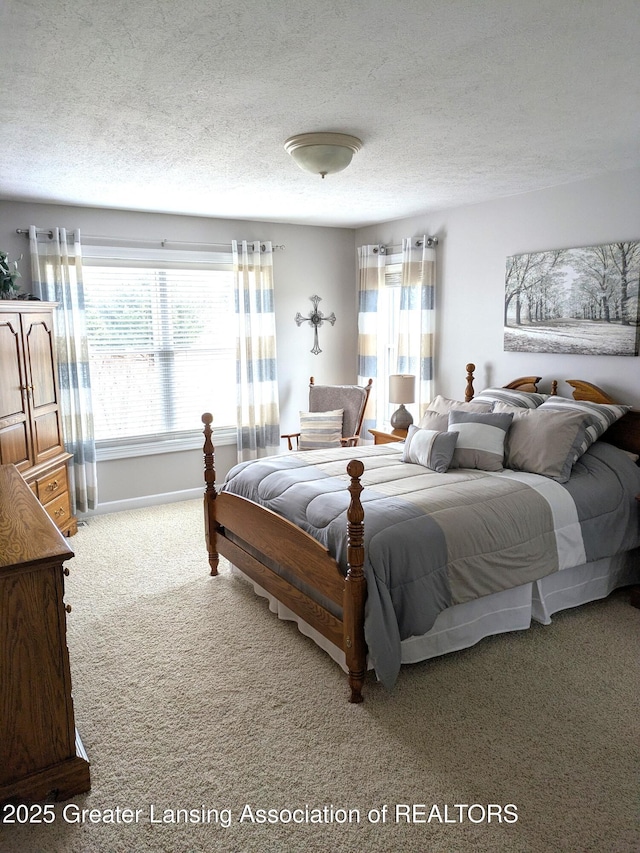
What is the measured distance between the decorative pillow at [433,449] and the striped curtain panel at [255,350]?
7.36ft

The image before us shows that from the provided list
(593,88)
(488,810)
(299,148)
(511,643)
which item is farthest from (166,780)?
(593,88)

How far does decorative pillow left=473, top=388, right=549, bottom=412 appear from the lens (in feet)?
13.8

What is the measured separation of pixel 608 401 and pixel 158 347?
3.68 m

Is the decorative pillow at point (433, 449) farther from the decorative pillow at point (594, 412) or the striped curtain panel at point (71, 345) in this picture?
the striped curtain panel at point (71, 345)

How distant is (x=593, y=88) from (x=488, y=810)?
8.88 feet

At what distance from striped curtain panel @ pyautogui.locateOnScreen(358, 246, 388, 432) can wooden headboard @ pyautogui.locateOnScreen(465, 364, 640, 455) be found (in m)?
1.84

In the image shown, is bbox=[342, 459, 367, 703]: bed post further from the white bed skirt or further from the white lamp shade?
the white lamp shade

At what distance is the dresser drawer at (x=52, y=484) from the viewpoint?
4281mm

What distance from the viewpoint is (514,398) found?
169 inches

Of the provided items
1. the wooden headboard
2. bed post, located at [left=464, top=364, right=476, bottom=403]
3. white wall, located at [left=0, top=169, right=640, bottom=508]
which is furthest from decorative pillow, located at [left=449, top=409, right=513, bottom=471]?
bed post, located at [left=464, top=364, right=476, bottom=403]

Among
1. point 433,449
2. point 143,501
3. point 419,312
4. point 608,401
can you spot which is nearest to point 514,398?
point 608,401

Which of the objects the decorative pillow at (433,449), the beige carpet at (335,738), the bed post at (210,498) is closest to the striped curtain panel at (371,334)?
the decorative pillow at (433,449)

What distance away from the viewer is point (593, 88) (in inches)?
95.6

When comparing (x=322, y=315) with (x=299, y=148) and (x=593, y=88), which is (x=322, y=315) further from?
(x=593, y=88)
